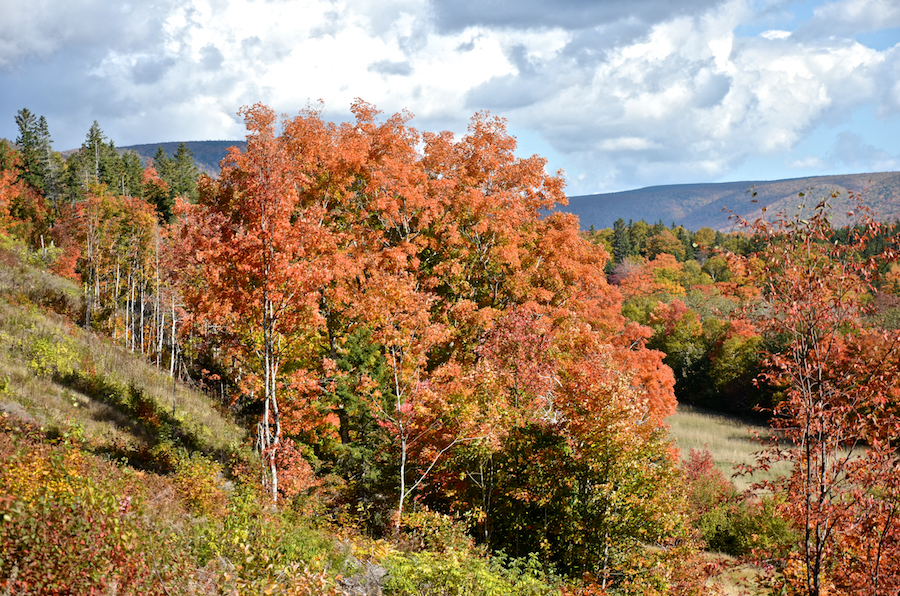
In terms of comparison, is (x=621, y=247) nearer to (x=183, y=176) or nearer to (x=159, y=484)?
(x=183, y=176)

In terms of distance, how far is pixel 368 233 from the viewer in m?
22.4

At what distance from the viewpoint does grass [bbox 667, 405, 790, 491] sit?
34812mm

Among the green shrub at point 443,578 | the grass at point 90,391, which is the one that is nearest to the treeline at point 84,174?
the grass at point 90,391

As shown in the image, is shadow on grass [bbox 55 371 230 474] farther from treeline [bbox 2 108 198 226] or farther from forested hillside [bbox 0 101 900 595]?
treeline [bbox 2 108 198 226]

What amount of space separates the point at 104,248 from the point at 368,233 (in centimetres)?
3206

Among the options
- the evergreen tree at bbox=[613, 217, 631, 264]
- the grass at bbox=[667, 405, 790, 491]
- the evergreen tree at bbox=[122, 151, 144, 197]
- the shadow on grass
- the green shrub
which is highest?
the evergreen tree at bbox=[122, 151, 144, 197]

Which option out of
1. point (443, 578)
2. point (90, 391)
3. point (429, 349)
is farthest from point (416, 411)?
point (90, 391)

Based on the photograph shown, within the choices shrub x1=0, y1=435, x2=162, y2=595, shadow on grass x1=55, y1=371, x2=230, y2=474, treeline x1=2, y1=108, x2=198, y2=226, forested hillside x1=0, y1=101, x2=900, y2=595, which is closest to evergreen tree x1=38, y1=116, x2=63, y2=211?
treeline x1=2, y1=108, x2=198, y2=226

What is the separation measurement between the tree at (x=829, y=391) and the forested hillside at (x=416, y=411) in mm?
45

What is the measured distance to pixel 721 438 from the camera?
43062 mm

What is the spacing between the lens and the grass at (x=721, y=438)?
114ft

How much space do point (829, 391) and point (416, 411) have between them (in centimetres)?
1011

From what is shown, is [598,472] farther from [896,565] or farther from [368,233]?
[368,233]

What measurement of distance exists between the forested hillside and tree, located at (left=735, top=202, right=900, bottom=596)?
45 millimetres
